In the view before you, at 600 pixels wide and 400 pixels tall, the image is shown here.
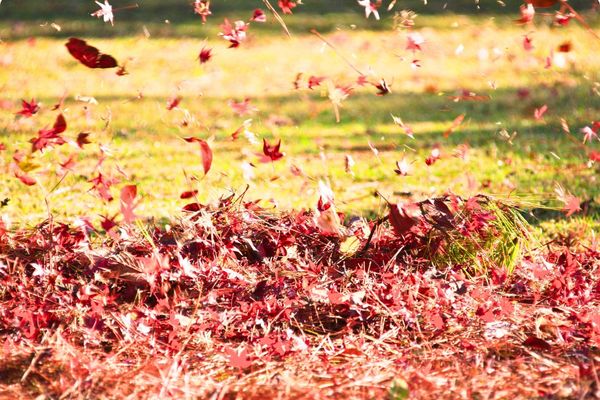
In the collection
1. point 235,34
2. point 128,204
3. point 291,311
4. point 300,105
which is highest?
point 235,34

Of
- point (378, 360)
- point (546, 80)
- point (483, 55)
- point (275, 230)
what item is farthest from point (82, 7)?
point (378, 360)

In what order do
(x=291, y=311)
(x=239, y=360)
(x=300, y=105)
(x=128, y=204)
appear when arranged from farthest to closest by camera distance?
(x=300, y=105), (x=291, y=311), (x=128, y=204), (x=239, y=360)

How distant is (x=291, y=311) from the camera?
10.0 feet

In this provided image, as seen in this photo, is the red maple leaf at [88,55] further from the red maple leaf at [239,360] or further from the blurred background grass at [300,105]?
the red maple leaf at [239,360]

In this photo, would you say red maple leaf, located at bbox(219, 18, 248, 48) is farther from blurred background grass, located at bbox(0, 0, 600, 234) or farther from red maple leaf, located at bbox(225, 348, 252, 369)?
red maple leaf, located at bbox(225, 348, 252, 369)

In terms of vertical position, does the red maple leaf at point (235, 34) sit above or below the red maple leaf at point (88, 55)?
below

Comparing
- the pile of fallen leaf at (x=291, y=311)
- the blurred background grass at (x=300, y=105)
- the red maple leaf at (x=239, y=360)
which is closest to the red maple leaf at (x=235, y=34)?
the blurred background grass at (x=300, y=105)

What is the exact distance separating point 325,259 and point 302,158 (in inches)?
110

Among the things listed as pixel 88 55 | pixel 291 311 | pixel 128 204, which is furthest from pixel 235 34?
pixel 291 311

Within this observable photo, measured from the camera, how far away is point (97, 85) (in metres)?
8.46

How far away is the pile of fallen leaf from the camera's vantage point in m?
2.65

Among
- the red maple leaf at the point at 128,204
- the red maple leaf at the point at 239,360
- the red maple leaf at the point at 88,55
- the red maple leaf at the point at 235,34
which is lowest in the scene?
the red maple leaf at the point at 239,360

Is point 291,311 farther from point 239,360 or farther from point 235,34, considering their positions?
point 235,34

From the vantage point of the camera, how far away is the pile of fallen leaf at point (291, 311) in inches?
104
